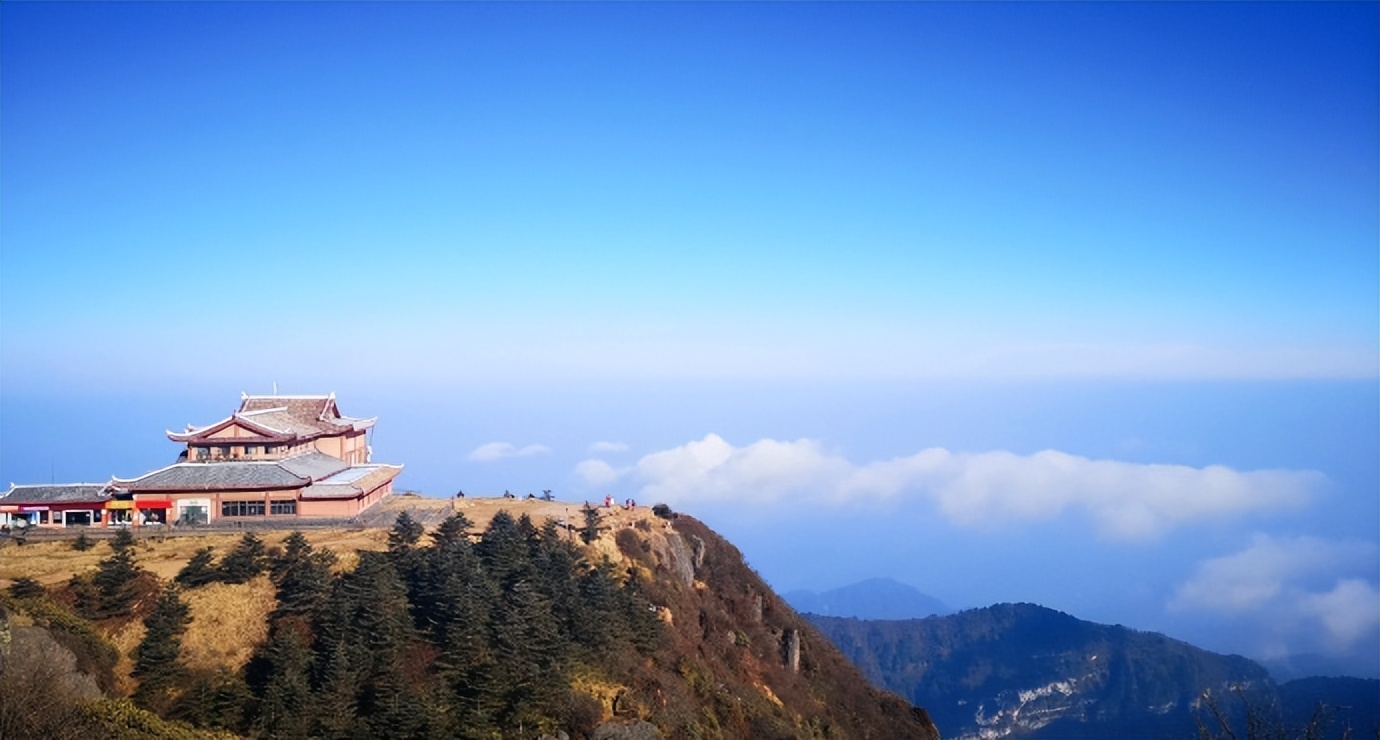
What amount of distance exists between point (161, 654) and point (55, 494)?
22.8 m

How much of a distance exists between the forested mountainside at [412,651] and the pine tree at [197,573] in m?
0.08

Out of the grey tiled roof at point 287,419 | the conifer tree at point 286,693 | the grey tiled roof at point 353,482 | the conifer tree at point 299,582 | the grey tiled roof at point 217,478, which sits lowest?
the conifer tree at point 286,693

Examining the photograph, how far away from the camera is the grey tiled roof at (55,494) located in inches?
2051

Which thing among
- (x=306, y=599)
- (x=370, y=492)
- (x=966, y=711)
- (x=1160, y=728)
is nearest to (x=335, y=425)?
(x=370, y=492)

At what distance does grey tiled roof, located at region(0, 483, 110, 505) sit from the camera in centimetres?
5209

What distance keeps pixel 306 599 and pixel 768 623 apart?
26.6 meters

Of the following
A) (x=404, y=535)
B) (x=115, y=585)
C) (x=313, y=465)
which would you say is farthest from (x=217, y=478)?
(x=404, y=535)

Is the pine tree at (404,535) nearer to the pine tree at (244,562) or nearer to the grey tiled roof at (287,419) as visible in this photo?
the pine tree at (244,562)

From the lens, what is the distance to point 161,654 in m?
36.5

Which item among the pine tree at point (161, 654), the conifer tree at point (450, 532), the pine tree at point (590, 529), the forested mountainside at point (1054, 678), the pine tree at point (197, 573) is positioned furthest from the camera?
the forested mountainside at point (1054, 678)

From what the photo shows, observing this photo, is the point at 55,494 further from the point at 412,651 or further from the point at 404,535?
the point at 412,651

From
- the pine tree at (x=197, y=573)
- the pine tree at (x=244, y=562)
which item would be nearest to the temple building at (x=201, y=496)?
the pine tree at (x=244, y=562)

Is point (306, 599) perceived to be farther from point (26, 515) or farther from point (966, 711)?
point (966, 711)

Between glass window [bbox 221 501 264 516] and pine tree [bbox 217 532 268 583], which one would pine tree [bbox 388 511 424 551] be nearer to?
pine tree [bbox 217 532 268 583]
